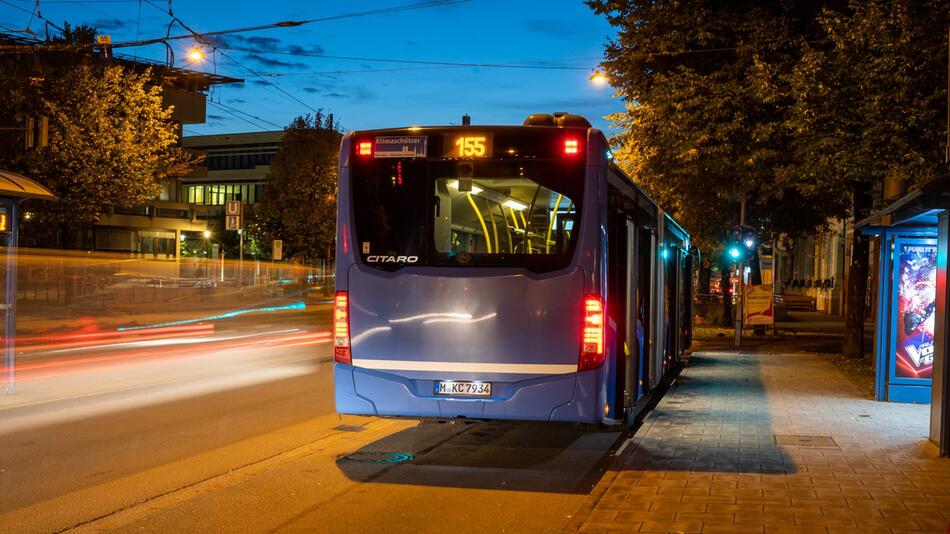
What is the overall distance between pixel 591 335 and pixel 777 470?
2.17 m

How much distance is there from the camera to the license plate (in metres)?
8.49

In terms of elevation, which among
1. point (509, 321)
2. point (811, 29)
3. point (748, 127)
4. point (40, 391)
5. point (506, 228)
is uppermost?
point (811, 29)

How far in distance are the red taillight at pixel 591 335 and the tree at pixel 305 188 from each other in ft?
162

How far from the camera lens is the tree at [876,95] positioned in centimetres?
1545

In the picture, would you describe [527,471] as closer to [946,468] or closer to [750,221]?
[946,468]

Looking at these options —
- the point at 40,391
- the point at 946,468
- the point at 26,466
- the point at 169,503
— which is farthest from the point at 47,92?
the point at 946,468

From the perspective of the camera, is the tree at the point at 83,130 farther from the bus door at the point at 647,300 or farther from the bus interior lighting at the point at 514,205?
the bus interior lighting at the point at 514,205

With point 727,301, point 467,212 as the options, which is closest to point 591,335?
point 467,212

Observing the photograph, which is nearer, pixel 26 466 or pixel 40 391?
pixel 26 466

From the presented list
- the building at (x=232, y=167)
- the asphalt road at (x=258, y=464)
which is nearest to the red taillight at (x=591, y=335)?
the asphalt road at (x=258, y=464)

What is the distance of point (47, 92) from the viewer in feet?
101

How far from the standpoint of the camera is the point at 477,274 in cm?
855

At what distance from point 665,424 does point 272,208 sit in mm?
48787

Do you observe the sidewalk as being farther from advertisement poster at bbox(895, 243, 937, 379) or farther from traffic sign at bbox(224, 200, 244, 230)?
traffic sign at bbox(224, 200, 244, 230)
